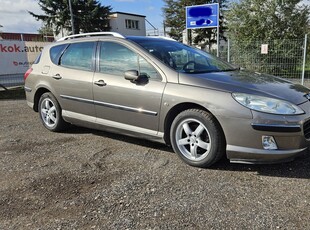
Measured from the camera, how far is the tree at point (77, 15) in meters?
36.7

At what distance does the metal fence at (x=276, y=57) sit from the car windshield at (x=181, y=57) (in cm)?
786

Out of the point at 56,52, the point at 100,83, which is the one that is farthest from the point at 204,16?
the point at 100,83

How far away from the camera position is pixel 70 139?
4844 mm

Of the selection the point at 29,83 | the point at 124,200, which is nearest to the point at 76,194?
the point at 124,200

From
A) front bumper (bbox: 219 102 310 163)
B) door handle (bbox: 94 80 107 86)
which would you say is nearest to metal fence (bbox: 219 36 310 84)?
door handle (bbox: 94 80 107 86)

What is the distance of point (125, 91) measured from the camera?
392 cm

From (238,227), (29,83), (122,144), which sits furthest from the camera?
(29,83)

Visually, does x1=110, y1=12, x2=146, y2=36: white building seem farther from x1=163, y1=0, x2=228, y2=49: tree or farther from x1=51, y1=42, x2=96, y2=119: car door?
x1=51, y1=42, x2=96, y2=119: car door

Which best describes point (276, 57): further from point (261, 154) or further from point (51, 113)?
point (261, 154)

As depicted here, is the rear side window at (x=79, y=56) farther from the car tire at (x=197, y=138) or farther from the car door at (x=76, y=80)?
the car tire at (x=197, y=138)

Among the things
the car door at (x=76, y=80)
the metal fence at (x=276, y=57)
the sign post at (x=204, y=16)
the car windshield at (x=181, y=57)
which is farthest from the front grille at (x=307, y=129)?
the sign post at (x=204, y=16)

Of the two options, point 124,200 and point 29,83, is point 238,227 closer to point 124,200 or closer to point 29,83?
point 124,200

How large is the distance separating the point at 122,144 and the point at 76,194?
1559 millimetres

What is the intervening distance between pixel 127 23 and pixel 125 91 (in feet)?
135
